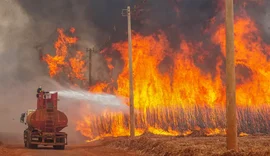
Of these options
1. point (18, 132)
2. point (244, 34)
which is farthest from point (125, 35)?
point (18, 132)

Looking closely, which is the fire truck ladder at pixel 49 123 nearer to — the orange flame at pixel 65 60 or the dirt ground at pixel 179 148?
the dirt ground at pixel 179 148

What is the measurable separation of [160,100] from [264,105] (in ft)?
36.9

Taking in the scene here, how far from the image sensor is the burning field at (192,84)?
5216 centimetres

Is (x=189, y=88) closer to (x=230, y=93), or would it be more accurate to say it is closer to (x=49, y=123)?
(x=49, y=123)

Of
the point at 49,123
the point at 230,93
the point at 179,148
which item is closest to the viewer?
the point at 230,93

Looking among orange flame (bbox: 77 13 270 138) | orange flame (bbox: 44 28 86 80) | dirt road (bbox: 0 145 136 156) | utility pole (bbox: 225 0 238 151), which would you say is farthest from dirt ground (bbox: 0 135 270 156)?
orange flame (bbox: 44 28 86 80)

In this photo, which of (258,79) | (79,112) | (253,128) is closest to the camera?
(258,79)

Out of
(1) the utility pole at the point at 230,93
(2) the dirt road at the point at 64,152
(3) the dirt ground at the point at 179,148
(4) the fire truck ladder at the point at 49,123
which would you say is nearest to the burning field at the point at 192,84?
(3) the dirt ground at the point at 179,148

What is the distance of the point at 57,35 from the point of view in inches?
2547

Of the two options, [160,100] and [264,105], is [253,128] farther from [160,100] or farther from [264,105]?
[160,100]

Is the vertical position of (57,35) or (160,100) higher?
(57,35)

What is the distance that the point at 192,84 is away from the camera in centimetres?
5250

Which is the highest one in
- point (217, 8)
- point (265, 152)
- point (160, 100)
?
point (217, 8)

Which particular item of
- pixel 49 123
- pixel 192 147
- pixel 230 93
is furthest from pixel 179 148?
pixel 49 123
